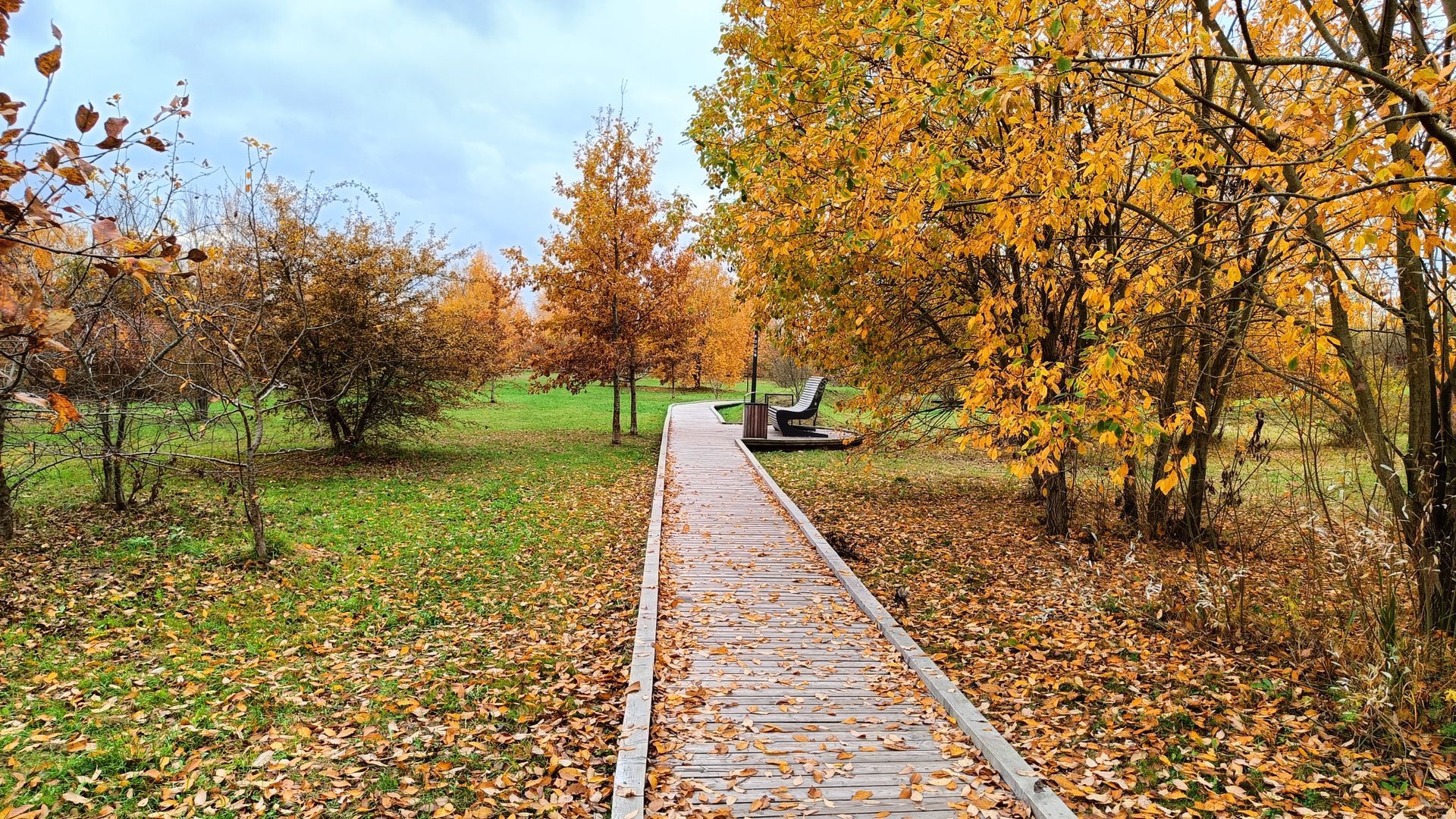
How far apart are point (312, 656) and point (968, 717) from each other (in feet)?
15.7

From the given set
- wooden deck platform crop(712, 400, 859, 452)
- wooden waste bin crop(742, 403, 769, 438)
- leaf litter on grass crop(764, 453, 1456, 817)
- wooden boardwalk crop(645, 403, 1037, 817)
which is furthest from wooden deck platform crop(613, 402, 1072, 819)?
wooden waste bin crop(742, 403, 769, 438)

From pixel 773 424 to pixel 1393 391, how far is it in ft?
51.6

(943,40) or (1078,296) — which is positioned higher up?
(943,40)

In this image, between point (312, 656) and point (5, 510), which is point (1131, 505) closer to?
point (312, 656)

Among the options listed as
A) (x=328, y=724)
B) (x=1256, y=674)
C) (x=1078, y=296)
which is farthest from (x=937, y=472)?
(x=328, y=724)

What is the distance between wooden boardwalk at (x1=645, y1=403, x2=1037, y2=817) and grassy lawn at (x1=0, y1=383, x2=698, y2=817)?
1.54 ft

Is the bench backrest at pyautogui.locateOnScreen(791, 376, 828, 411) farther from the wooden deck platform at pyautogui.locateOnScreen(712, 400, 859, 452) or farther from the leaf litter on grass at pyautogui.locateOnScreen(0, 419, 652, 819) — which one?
the leaf litter on grass at pyautogui.locateOnScreen(0, 419, 652, 819)

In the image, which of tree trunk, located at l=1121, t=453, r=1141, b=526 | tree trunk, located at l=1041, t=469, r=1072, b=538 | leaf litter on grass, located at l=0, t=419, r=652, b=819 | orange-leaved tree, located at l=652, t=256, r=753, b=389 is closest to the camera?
leaf litter on grass, located at l=0, t=419, r=652, b=819

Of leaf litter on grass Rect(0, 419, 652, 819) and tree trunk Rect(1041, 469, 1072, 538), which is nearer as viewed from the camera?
leaf litter on grass Rect(0, 419, 652, 819)

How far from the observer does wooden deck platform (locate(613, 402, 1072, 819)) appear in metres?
3.62

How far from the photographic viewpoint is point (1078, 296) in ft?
23.4

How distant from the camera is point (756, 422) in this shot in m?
17.8

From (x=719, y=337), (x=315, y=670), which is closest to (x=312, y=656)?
(x=315, y=670)

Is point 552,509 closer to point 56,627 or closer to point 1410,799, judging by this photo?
point 56,627
